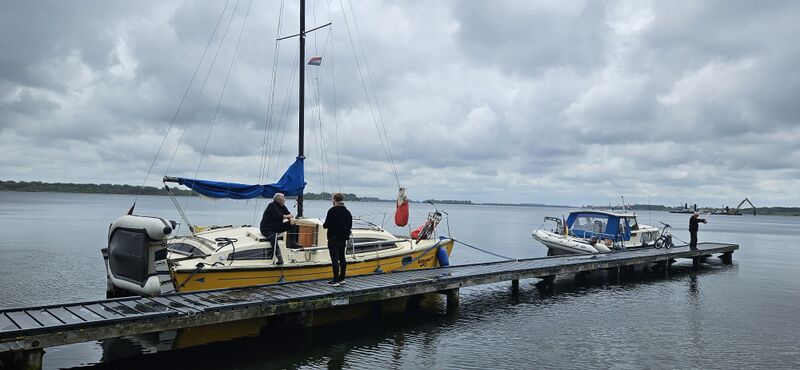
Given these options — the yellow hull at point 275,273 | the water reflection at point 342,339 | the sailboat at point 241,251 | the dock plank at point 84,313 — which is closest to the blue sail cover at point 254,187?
the sailboat at point 241,251

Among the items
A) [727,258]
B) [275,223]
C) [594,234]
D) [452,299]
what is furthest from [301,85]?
[727,258]

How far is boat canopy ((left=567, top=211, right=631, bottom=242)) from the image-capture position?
2625 cm

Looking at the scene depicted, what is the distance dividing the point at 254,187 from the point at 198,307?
466 centimetres

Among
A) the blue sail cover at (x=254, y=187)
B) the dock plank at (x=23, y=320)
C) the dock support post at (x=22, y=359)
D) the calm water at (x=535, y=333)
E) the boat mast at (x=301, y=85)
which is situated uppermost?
the boat mast at (x=301, y=85)

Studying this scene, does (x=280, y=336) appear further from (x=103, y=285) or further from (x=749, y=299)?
(x=749, y=299)

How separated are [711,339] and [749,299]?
305 inches

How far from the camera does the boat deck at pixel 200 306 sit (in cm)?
780

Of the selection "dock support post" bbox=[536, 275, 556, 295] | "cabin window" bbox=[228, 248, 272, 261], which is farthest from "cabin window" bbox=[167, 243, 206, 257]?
"dock support post" bbox=[536, 275, 556, 295]

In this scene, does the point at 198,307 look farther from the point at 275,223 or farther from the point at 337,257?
the point at 337,257

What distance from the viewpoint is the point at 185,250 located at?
514 inches

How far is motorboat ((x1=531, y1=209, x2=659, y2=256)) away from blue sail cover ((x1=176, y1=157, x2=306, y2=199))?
552 inches

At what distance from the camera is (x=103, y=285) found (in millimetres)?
19750

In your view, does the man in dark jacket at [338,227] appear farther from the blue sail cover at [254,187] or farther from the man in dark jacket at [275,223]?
the blue sail cover at [254,187]

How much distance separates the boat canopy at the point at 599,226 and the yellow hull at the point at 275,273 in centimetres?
1394
